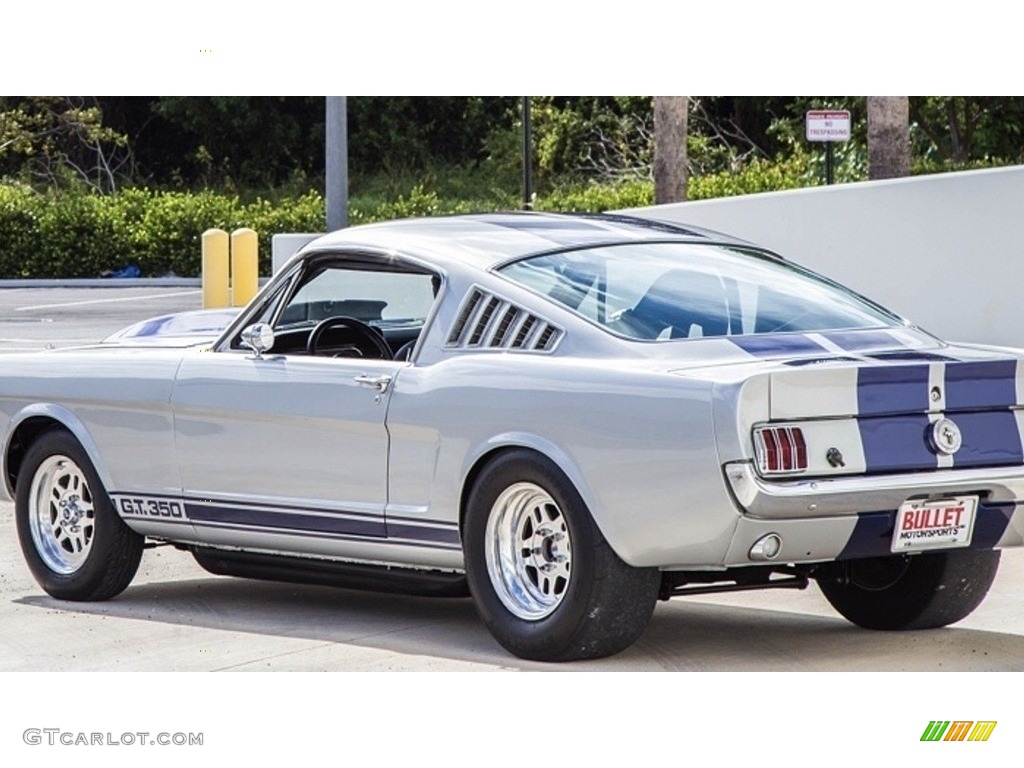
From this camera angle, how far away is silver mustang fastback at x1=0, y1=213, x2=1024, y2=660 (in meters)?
6.42

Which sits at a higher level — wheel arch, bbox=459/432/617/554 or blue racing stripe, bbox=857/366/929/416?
blue racing stripe, bbox=857/366/929/416

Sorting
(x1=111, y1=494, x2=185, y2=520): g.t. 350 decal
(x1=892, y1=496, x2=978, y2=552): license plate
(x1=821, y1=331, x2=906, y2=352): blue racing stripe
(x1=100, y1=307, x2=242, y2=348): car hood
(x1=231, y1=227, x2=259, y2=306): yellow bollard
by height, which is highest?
(x1=821, y1=331, x2=906, y2=352): blue racing stripe

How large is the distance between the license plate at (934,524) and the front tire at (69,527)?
3283mm

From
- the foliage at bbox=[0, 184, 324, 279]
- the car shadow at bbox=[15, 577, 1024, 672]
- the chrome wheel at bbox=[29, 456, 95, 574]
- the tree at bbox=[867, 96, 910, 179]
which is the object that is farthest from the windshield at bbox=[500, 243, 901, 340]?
the foliage at bbox=[0, 184, 324, 279]

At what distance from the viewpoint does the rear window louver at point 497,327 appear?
707 cm

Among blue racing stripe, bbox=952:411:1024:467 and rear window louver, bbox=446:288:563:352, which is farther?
rear window louver, bbox=446:288:563:352

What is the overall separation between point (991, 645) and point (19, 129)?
18.0 metres

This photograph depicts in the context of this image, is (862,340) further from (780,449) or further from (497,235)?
(497,235)

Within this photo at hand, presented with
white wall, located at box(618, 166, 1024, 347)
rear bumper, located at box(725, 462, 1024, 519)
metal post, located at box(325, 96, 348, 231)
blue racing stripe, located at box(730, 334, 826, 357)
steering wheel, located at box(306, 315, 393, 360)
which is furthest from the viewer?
metal post, located at box(325, 96, 348, 231)

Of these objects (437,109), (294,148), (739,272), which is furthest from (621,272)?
(437,109)

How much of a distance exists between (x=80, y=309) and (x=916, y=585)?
20521mm

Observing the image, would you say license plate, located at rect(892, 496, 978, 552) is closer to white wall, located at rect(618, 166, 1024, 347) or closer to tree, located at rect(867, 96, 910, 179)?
white wall, located at rect(618, 166, 1024, 347)

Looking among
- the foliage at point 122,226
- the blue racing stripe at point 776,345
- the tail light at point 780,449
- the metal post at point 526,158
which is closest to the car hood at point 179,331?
the blue racing stripe at point 776,345

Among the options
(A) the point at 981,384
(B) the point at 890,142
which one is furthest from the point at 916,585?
(B) the point at 890,142
